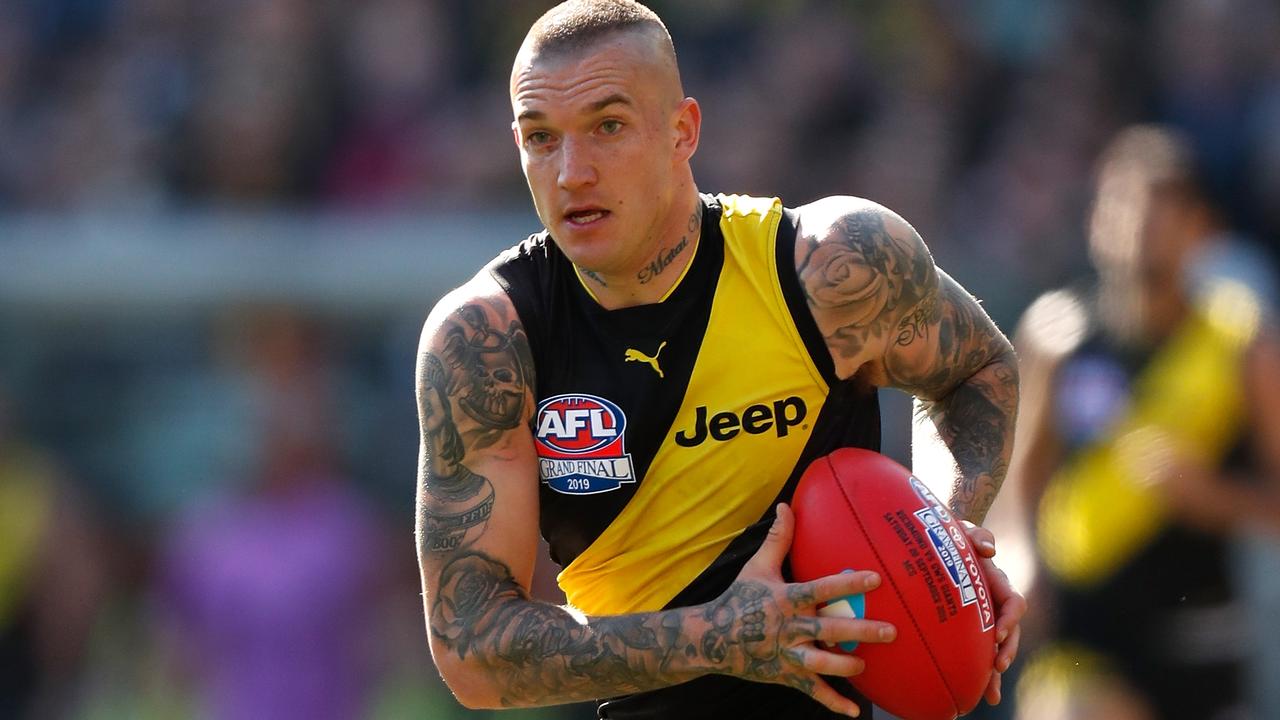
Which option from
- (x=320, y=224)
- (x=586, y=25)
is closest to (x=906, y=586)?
(x=586, y=25)

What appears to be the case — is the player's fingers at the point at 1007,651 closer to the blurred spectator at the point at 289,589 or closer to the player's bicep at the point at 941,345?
the player's bicep at the point at 941,345

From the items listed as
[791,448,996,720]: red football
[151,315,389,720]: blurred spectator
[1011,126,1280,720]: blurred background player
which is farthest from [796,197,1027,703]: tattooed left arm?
[151,315,389,720]: blurred spectator

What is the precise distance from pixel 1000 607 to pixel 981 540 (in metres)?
0.16

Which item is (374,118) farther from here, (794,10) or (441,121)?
(794,10)

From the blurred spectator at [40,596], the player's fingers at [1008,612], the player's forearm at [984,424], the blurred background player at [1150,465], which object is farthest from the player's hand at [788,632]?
the blurred spectator at [40,596]

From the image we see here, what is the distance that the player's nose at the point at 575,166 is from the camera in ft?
13.5

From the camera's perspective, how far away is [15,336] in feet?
31.4

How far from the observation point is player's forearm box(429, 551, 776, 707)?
12.7 feet

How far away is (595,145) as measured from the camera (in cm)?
418

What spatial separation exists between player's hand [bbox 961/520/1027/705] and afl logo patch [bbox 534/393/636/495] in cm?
84

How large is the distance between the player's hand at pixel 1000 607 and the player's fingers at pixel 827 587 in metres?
0.47

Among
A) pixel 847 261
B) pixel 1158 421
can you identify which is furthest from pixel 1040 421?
pixel 847 261

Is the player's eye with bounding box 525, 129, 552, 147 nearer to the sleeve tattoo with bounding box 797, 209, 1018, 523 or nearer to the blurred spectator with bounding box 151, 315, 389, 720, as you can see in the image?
the sleeve tattoo with bounding box 797, 209, 1018, 523

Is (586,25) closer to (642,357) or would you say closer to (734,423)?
(642,357)
